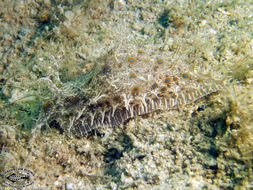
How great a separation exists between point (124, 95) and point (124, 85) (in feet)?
0.68

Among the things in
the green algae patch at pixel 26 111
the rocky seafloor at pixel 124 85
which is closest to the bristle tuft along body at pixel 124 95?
the rocky seafloor at pixel 124 85

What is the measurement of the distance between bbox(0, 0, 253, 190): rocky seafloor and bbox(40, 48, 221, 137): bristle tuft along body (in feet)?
0.39

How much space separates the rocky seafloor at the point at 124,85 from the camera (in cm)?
263

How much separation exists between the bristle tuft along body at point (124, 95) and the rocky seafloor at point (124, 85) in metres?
0.12

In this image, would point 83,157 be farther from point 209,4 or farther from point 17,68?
point 209,4

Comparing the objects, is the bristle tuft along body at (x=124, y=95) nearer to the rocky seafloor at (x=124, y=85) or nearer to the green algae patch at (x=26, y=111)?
the rocky seafloor at (x=124, y=85)

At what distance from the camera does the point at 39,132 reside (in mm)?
3467

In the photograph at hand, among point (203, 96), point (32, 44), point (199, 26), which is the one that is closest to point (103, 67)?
point (203, 96)

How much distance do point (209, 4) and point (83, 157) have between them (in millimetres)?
5717

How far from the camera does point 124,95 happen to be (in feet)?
10.4

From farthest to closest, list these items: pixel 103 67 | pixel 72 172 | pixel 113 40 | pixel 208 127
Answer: pixel 113 40
pixel 103 67
pixel 72 172
pixel 208 127

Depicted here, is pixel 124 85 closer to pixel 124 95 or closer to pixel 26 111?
pixel 124 95

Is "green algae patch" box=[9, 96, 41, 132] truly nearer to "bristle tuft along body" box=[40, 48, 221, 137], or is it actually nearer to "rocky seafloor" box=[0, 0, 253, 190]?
"rocky seafloor" box=[0, 0, 253, 190]

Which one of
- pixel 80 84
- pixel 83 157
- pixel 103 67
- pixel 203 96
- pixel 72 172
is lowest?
pixel 72 172
